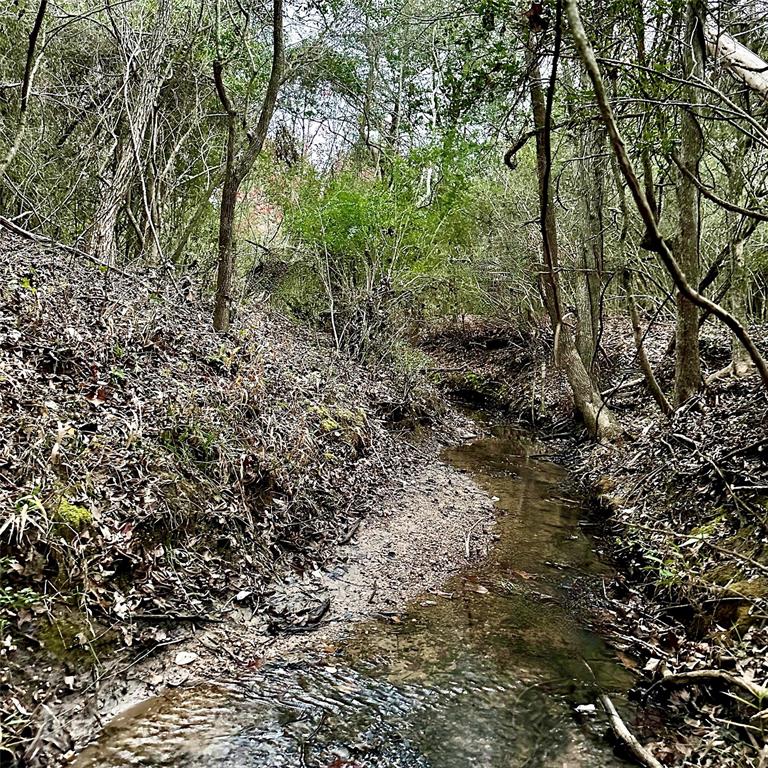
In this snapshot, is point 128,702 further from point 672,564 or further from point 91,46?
point 91,46

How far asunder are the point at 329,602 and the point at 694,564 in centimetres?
294

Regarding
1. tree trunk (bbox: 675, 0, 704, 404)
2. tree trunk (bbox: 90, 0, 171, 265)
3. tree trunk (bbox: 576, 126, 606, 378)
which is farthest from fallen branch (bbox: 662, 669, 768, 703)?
tree trunk (bbox: 90, 0, 171, 265)

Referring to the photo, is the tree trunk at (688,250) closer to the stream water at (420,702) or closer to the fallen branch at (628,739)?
the stream water at (420,702)

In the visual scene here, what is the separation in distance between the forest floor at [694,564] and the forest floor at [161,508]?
168cm

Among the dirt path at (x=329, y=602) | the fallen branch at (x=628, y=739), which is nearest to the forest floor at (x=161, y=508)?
the dirt path at (x=329, y=602)

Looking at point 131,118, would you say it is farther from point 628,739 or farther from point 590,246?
point 628,739

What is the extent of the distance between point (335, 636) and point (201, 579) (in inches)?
43.3

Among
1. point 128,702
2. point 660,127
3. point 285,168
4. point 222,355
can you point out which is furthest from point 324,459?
point 285,168

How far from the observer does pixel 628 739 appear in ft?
10.1

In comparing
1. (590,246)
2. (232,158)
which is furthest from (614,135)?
(590,246)

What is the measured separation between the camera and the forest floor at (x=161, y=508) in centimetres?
329

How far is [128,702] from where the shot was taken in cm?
331

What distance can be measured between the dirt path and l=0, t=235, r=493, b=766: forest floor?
0.6 inches

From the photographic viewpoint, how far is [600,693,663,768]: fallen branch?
294 cm
